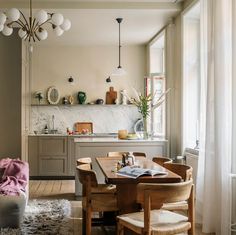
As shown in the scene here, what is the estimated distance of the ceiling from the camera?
5.72m

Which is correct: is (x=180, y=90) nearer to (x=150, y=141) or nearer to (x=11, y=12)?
(x=150, y=141)

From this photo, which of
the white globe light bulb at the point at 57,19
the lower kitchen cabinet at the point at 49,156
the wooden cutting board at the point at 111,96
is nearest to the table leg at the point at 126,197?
A: the white globe light bulb at the point at 57,19

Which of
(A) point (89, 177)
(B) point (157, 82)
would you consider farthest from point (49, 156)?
(A) point (89, 177)

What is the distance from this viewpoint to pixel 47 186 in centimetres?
710

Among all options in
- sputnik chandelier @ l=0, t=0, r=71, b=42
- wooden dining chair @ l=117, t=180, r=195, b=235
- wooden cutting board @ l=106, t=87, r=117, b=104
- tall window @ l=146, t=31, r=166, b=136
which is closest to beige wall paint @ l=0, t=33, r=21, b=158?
wooden cutting board @ l=106, t=87, r=117, b=104

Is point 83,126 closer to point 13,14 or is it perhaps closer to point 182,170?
point 13,14

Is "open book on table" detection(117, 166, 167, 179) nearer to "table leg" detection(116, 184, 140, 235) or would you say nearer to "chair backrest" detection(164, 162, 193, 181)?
"table leg" detection(116, 184, 140, 235)

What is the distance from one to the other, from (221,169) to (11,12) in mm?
2724

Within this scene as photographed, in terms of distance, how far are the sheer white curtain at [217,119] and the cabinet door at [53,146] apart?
162 inches

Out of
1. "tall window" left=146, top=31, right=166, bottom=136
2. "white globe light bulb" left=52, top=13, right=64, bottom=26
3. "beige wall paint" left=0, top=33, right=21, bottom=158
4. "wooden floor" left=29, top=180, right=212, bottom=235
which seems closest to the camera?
"white globe light bulb" left=52, top=13, right=64, bottom=26

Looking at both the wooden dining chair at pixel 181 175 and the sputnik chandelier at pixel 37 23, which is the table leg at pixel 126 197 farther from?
the sputnik chandelier at pixel 37 23

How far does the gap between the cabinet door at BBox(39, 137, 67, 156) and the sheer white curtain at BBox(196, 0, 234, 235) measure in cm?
412

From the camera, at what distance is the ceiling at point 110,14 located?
5.72m

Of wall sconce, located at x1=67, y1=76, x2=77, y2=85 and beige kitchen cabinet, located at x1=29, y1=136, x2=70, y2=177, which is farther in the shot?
wall sconce, located at x1=67, y1=76, x2=77, y2=85
